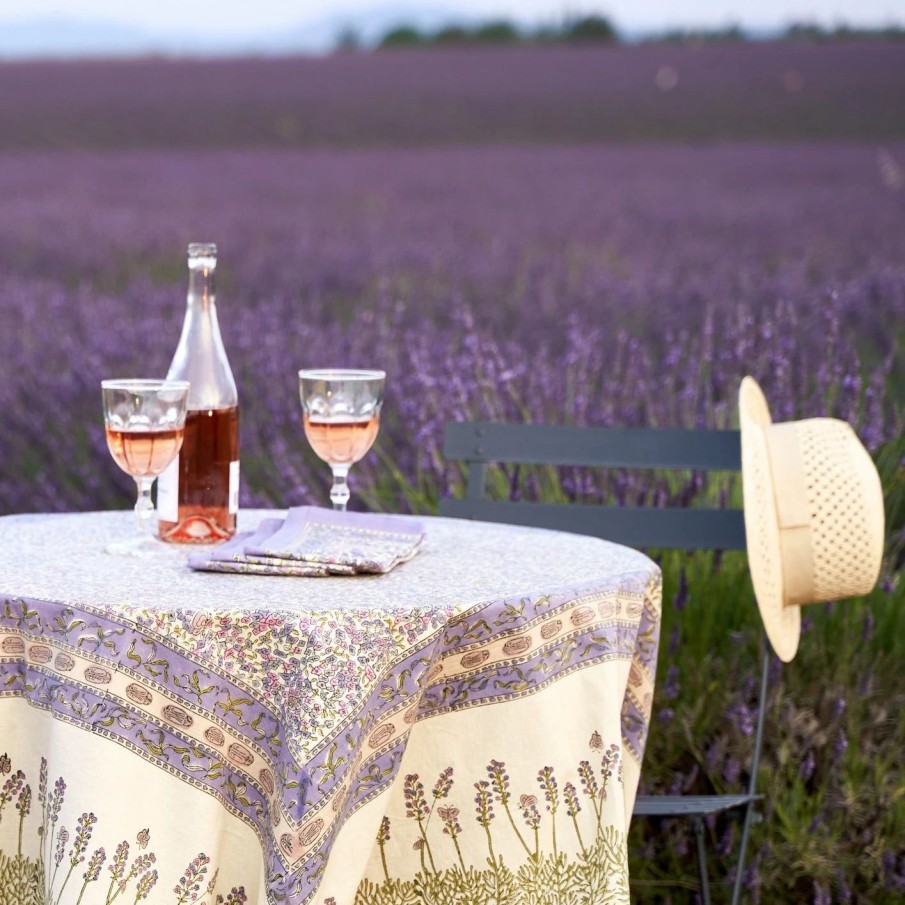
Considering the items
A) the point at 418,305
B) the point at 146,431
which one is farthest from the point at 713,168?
the point at 146,431

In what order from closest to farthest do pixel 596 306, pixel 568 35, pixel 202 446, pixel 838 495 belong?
1. pixel 202 446
2. pixel 838 495
3. pixel 596 306
4. pixel 568 35

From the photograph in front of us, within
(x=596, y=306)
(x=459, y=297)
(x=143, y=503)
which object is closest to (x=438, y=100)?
(x=596, y=306)

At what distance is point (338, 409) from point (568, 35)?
895cm

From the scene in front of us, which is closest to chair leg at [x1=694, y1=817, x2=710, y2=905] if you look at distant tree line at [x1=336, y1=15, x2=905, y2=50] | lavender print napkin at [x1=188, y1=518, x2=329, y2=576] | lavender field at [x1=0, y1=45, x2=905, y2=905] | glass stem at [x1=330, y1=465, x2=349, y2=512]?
lavender field at [x1=0, y1=45, x2=905, y2=905]

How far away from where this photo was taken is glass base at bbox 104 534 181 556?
4.52 ft

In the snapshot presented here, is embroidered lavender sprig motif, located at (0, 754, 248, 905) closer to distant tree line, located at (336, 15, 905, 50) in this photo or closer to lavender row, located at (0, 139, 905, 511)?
lavender row, located at (0, 139, 905, 511)

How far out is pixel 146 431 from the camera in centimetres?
132

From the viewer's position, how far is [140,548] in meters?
1.40

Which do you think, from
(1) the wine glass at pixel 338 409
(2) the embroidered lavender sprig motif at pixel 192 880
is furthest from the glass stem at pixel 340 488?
(2) the embroidered lavender sprig motif at pixel 192 880

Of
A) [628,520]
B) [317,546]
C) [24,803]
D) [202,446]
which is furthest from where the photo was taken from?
[628,520]

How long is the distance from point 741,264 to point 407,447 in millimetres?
2036

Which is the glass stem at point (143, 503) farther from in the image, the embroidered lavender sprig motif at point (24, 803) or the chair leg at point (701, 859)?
the chair leg at point (701, 859)

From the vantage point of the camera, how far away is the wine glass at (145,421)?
1317mm

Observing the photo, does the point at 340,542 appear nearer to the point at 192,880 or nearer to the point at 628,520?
the point at 192,880
